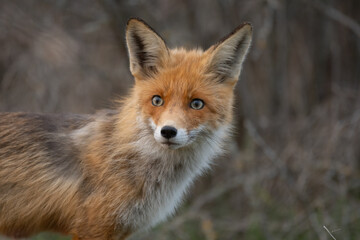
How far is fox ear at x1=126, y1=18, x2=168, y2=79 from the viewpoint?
3629mm

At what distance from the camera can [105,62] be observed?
9.10m

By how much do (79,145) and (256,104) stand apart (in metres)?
4.86

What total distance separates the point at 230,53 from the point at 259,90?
4545 mm

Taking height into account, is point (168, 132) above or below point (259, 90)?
below

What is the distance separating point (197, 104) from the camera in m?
3.56

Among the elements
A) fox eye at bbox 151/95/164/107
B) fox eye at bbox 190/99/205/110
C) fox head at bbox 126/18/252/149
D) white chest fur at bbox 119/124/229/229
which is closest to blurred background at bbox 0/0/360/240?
white chest fur at bbox 119/124/229/229

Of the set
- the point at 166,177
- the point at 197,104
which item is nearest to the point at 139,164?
the point at 166,177

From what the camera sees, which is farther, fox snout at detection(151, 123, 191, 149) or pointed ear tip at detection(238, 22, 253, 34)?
pointed ear tip at detection(238, 22, 253, 34)

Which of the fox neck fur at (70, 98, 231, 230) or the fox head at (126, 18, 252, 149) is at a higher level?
the fox head at (126, 18, 252, 149)

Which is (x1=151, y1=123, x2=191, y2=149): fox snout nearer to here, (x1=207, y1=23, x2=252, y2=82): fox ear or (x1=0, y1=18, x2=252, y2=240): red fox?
(x1=0, y1=18, x2=252, y2=240): red fox

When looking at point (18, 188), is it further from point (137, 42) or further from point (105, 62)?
point (105, 62)

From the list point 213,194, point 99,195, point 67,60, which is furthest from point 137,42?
point 67,60

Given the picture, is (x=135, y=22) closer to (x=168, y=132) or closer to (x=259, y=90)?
(x=168, y=132)

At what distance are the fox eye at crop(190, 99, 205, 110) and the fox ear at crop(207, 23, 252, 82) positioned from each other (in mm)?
335
